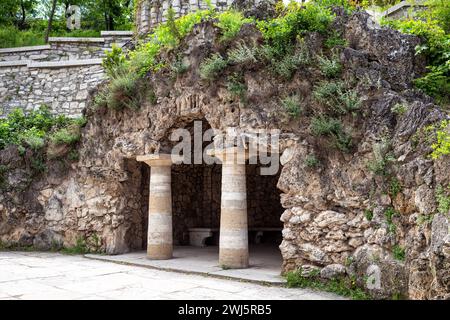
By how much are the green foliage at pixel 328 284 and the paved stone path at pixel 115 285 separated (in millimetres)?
229

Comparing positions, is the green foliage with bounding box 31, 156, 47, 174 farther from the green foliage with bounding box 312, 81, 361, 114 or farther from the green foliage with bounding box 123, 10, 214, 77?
the green foliage with bounding box 312, 81, 361, 114

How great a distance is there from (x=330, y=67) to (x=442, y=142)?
276cm

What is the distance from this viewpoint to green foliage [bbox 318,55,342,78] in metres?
7.84

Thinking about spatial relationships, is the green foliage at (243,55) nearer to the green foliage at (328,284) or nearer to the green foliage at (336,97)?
the green foliage at (336,97)

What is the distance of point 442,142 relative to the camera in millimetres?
5633

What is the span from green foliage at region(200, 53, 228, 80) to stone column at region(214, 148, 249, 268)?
1.61 metres

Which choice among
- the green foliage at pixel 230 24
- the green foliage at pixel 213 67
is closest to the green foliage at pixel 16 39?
the green foliage at pixel 230 24

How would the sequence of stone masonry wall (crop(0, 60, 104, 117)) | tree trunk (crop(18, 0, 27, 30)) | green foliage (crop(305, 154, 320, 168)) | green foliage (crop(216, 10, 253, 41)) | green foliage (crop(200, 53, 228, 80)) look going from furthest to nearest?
tree trunk (crop(18, 0, 27, 30))
stone masonry wall (crop(0, 60, 104, 117))
green foliage (crop(216, 10, 253, 41))
green foliage (crop(200, 53, 228, 80))
green foliage (crop(305, 154, 320, 168))

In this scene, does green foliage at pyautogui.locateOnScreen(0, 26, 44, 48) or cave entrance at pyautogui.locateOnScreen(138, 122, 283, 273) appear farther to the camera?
green foliage at pyautogui.locateOnScreen(0, 26, 44, 48)

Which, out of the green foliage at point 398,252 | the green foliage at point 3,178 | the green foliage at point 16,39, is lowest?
the green foliage at point 398,252

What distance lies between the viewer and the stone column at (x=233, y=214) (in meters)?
8.73

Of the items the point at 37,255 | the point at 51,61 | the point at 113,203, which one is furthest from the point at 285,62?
the point at 51,61

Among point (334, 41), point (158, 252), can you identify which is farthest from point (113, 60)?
point (334, 41)

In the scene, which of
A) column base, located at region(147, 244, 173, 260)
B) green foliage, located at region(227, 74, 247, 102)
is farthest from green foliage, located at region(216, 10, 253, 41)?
column base, located at region(147, 244, 173, 260)
